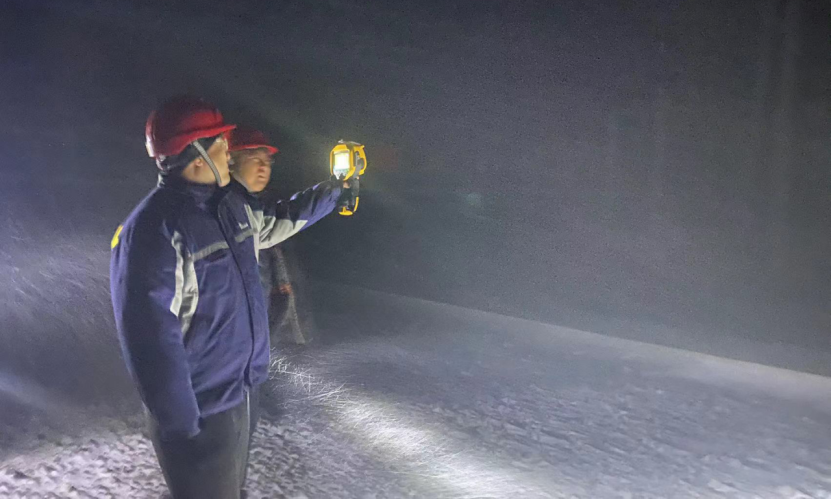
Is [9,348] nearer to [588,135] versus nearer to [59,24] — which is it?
[588,135]

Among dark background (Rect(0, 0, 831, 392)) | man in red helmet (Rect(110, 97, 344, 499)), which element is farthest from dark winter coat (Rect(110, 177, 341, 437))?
dark background (Rect(0, 0, 831, 392))

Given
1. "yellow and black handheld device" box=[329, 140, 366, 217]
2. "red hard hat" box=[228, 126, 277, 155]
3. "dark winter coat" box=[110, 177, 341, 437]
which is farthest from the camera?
"yellow and black handheld device" box=[329, 140, 366, 217]

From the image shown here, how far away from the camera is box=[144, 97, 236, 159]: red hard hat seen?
197 centimetres

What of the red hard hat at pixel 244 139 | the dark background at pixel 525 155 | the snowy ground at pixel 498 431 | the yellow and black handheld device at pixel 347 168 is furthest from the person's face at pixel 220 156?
the dark background at pixel 525 155

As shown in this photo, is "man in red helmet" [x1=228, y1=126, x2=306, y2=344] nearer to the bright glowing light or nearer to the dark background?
the bright glowing light

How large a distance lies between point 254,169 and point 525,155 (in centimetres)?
423

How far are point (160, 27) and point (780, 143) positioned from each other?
31.0ft

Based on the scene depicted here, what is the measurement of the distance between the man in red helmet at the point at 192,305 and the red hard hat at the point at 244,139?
2.92 feet

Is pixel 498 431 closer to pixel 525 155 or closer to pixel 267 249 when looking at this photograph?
pixel 267 249

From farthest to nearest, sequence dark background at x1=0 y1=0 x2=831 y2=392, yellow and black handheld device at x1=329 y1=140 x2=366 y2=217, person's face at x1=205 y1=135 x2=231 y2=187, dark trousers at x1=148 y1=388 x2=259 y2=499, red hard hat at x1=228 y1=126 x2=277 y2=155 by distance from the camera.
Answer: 1. dark background at x1=0 y1=0 x2=831 y2=392
2. yellow and black handheld device at x1=329 y1=140 x2=366 y2=217
3. red hard hat at x1=228 y1=126 x2=277 y2=155
4. person's face at x1=205 y1=135 x2=231 y2=187
5. dark trousers at x1=148 y1=388 x2=259 y2=499

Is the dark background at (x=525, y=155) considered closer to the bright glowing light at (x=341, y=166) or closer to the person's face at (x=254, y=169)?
the person's face at (x=254, y=169)

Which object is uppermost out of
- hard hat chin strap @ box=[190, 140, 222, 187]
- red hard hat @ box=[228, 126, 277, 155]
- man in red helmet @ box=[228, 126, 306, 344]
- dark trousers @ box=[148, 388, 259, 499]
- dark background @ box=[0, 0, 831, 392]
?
dark background @ box=[0, 0, 831, 392]

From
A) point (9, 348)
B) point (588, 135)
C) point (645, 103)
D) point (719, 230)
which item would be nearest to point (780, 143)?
point (719, 230)

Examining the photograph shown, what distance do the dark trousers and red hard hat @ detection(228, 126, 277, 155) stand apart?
1.49 metres
